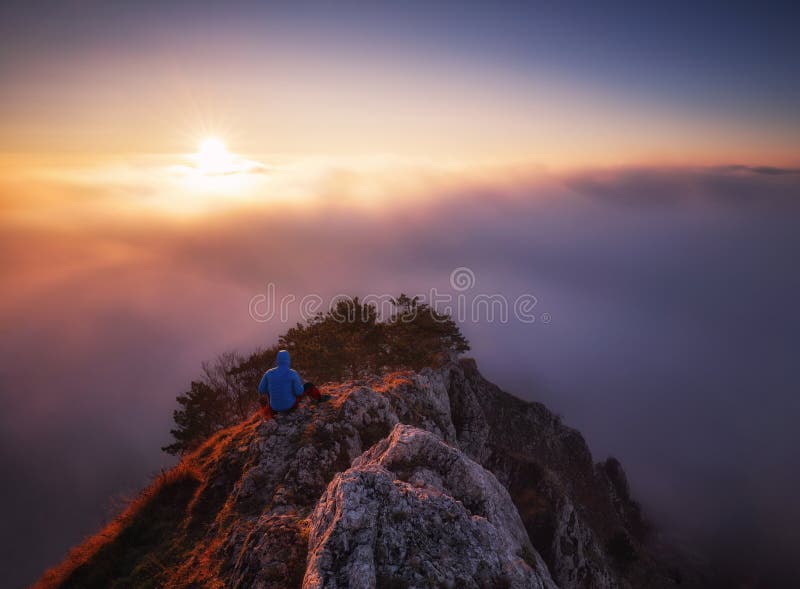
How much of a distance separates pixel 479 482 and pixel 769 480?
24070cm

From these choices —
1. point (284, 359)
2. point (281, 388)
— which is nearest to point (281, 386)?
point (281, 388)

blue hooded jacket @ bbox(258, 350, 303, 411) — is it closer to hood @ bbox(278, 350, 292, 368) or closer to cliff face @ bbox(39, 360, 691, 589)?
hood @ bbox(278, 350, 292, 368)

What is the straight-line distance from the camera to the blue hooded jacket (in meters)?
15.0

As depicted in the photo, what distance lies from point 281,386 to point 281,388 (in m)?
0.08

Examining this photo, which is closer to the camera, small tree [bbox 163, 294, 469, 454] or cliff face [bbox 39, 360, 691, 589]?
cliff face [bbox 39, 360, 691, 589]

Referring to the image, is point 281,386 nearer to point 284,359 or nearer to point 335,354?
point 284,359

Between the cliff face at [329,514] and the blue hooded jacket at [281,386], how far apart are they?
2.18ft

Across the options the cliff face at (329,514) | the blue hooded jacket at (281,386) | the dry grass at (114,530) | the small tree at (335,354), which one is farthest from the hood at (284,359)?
the small tree at (335,354)

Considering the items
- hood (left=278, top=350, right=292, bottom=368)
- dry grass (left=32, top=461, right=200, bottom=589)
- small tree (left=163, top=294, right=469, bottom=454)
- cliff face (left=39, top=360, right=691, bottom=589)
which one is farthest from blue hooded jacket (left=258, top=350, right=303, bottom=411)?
small tree (left=163, top=294, right=469, bottom=454)

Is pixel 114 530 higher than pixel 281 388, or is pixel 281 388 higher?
pixel 281 388

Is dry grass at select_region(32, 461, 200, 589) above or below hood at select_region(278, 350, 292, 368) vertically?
below

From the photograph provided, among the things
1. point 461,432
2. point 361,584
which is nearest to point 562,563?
point 461,432

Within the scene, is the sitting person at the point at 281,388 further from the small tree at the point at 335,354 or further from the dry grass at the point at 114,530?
the small tree at the point at 335,354

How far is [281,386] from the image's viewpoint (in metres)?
15.1
